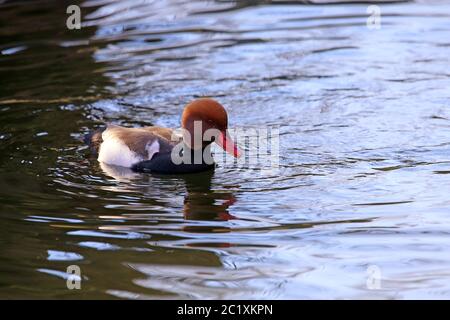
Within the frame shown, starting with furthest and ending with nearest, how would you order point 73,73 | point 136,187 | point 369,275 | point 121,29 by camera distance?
1. point 121,29
2. point 73,73
3. point 136,187
4. point 369,275

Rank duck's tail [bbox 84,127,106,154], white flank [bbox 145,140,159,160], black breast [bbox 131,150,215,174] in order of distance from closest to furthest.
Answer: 1. black breast [bbox 131,150,215,174]
2. white flank [bbox 145,140,159,160]
3. duck's tail [bbox 84,127,106,154]

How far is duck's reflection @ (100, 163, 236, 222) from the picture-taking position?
24.1 ft

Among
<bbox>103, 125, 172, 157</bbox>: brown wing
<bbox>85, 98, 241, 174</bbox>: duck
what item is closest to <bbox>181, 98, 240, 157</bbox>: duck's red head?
<bbox>85, 98, 241, 174</bbox>: duck

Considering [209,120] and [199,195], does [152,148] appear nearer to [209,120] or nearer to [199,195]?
[209,120]

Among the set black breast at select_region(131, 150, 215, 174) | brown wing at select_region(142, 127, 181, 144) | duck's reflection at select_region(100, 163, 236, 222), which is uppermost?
brown wing at select_region(142, 127, 181, 144)

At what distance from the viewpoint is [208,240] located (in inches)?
265

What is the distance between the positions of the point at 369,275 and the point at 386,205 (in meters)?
1.33

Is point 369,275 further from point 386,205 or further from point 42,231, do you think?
point 42,231

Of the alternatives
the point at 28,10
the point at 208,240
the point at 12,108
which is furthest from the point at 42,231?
the point at 28,10

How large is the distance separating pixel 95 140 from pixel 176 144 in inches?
37.1

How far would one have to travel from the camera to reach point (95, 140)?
359 inches

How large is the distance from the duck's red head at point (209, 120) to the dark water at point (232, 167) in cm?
29

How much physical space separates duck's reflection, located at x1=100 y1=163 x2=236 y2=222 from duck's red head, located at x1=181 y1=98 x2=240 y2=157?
31 centimetres

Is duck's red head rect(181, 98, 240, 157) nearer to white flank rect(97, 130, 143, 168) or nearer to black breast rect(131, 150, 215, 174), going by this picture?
black breast rect(131, 150, 215, 174)
